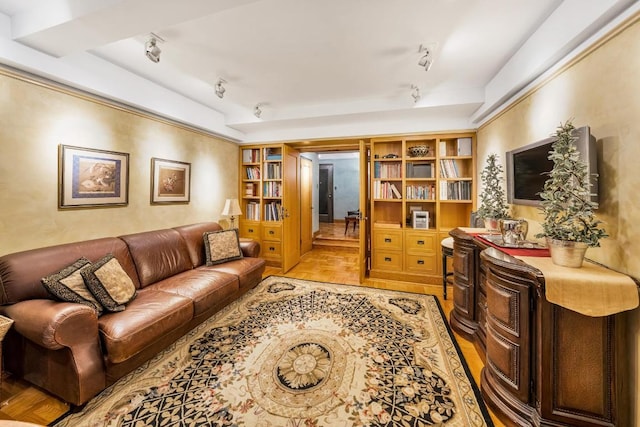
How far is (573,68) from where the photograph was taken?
5.50ft

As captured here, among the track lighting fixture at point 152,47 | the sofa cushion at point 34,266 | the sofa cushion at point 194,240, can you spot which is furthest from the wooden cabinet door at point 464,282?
the sofa cushion at point 34,266

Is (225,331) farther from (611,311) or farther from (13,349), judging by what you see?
(611,311)

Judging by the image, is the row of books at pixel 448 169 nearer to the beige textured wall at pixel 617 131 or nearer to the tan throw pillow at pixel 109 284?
the beige textured wall at pixel 617 131

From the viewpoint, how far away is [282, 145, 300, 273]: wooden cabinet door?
170 inches

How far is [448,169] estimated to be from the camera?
3629 mm

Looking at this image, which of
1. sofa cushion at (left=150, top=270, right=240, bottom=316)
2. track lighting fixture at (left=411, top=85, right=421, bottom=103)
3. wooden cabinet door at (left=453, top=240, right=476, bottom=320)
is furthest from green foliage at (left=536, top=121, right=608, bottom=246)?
sofa cushion at (left=150, top=270, right=240, bottom=316)

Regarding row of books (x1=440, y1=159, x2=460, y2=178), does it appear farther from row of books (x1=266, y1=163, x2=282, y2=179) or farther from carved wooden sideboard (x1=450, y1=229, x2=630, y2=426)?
row of books (x1=266, y1=163, x2=282, y2=179)

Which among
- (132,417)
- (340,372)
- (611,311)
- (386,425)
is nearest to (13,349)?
A: (132,417)

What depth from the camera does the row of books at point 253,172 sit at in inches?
179

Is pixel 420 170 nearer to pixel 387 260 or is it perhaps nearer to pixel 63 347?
pixel 387 260

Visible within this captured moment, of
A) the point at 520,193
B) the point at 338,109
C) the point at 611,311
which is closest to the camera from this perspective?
the point at 611,311

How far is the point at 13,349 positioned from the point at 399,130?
4497 mm

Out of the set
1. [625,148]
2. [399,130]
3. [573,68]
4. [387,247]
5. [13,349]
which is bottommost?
[13,349]

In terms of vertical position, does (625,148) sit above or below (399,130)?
below
